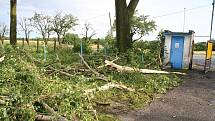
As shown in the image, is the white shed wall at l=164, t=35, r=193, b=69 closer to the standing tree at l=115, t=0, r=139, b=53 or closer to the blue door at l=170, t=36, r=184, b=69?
the blue door at l=170, t=36, r=184, b=69

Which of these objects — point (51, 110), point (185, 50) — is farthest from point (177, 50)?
point (51, 110)

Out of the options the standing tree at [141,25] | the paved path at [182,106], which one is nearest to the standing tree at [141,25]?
the standing tree at [141,25]

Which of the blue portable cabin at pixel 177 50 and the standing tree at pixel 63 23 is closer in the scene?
the blue portable cabin at pixel 177 50

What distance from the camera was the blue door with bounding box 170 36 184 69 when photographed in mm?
24516

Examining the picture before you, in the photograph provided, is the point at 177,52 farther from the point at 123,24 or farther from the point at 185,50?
the point at 123,24

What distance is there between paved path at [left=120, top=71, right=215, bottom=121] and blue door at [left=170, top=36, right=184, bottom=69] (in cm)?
713

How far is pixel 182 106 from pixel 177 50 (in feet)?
41.2

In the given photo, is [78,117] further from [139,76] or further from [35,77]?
[139,76]

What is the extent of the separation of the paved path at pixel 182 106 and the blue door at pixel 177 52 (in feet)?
23.4

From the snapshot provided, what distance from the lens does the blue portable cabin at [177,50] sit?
24.5 meters

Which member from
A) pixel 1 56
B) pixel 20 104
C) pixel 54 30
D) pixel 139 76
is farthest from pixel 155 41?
pixel 54 30

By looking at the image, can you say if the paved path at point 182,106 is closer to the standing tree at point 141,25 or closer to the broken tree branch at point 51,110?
the broken tree branch at point 51,110

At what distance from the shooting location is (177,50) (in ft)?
80.6

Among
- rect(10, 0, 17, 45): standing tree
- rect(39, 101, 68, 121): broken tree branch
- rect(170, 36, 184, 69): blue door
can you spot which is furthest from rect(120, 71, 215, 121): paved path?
rect(10, 0, 17, 45): standing tree
